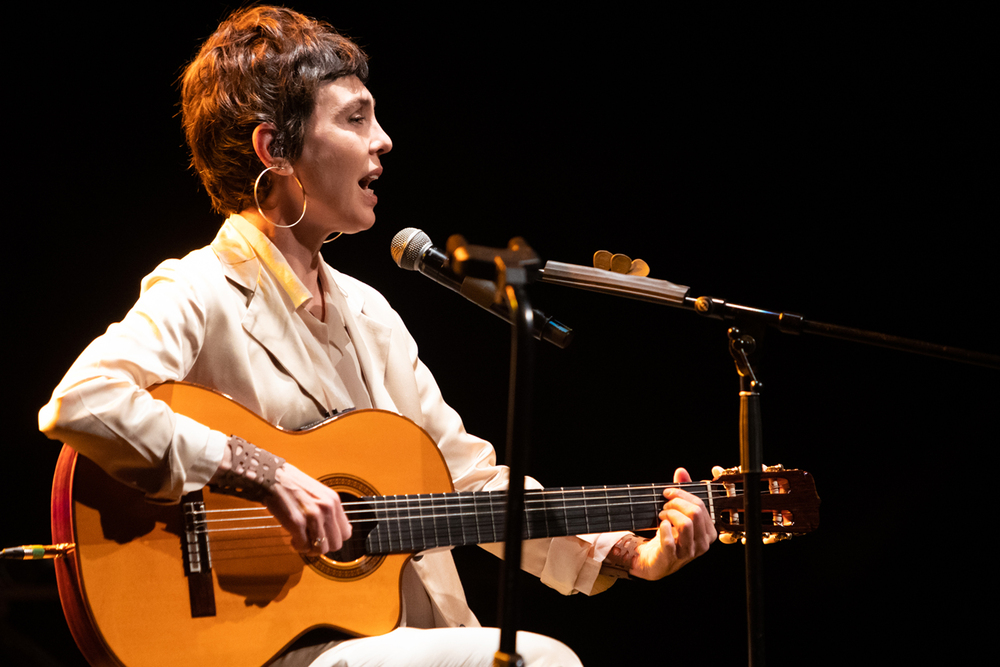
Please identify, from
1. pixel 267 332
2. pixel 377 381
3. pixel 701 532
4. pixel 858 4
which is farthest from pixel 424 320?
pixel 858 4

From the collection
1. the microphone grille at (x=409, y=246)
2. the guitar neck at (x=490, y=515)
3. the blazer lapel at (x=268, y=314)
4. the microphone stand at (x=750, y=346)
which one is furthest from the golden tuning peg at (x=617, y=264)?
the blazer lapel at (x=268, y=314)

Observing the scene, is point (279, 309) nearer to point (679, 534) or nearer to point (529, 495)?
point (529, 495)

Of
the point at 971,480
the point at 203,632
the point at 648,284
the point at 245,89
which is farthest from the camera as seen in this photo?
the point at 971,480

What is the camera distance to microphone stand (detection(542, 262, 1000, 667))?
5.30 ft

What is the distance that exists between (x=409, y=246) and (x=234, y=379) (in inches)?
22.0

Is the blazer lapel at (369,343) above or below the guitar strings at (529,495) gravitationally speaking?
above

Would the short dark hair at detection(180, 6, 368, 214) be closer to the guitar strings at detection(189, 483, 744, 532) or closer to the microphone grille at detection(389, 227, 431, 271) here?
the microphone grille at detection(389, 227, 431, 271)

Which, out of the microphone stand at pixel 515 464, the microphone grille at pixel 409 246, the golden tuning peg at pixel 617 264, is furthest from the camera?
the microphone grille at pixel 409 246

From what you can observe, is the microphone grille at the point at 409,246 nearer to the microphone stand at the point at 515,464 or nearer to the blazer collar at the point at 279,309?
the blazer collar at the point at 279,309

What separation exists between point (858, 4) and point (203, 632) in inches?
138

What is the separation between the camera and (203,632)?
1.58 meters

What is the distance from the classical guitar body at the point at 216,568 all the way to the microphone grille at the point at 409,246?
1.32 ft

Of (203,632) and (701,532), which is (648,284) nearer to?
(701,532)

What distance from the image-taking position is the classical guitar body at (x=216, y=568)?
1491 millimetres
